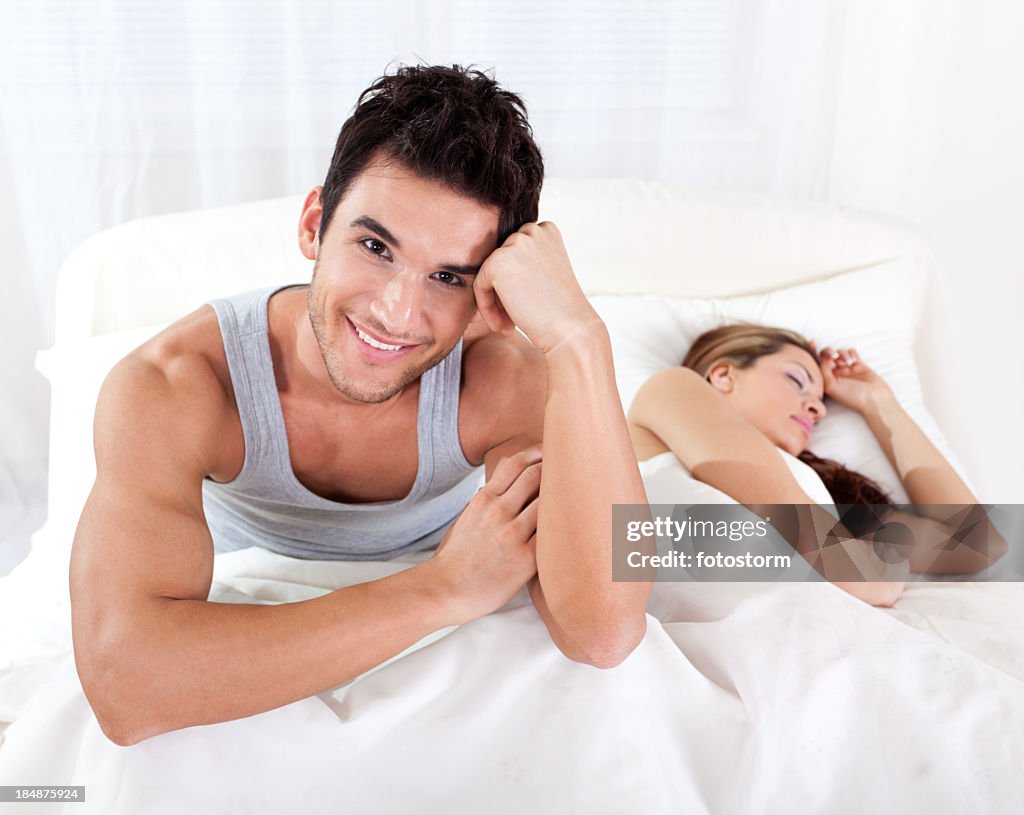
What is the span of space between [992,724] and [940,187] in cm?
166

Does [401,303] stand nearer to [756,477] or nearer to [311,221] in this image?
[311,221]

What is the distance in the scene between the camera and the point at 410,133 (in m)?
1.07

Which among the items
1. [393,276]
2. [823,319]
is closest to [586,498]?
[393,276]

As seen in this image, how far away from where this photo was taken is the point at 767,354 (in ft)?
5.85

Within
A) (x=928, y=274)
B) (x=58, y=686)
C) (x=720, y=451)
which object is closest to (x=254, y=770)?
(x=58, y=686)

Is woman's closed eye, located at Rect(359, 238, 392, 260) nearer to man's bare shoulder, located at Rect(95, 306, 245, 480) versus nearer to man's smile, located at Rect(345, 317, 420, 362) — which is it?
man's smile, located at Rect(345, 317, 420, 362)

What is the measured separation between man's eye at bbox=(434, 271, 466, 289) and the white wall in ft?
4.30

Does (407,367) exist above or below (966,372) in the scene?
above

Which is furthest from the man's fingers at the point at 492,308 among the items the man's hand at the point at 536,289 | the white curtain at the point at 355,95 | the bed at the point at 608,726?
the white curtain at the point at 355,95

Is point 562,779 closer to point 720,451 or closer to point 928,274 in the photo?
point 720,451

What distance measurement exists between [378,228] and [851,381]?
1083mm

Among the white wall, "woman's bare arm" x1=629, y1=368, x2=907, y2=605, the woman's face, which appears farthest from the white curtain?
"woman's bare arm" x1=629, y1=368, x2=907, y2=605

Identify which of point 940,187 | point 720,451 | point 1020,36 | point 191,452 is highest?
point 1020,36

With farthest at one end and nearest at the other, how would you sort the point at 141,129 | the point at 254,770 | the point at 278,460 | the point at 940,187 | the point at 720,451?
the point at 940,187
the point at 141,129
the point at 720,451
the point at 278,460
the point at 254,770
